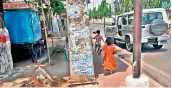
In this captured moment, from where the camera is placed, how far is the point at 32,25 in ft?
39.6

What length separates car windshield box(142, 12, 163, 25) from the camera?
12805 millimetres

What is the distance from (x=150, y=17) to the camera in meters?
12.9

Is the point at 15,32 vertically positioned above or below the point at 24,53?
above

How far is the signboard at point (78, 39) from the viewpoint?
7.54 meters

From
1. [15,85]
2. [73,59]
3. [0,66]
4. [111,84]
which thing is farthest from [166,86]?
[0,66]

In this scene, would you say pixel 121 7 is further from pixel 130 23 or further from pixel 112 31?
pixel 130 23

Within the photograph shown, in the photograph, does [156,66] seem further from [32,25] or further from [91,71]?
[32,25]

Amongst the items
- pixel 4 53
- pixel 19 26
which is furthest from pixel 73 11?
pixel 19 26

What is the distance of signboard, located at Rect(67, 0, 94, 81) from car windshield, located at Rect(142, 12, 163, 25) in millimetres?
5851

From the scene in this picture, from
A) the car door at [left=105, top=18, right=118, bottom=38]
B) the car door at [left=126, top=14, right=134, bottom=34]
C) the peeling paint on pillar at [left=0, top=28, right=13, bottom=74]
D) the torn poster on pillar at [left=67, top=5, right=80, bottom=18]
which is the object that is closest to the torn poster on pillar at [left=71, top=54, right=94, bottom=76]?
the torn poster on pillar at [left=67, top=5, right=80, bottom=18]

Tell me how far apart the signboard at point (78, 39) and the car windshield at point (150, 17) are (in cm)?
585

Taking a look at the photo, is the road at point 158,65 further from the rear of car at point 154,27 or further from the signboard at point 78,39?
the signboard at point 78,39

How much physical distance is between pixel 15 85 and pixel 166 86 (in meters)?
4.18

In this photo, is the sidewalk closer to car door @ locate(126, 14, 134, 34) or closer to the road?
the road
